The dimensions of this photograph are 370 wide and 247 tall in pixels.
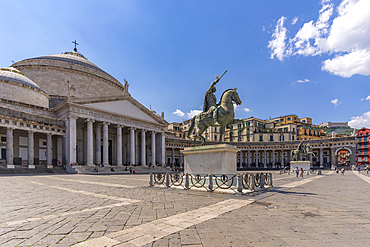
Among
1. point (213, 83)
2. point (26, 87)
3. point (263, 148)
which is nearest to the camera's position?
point (213, 83)

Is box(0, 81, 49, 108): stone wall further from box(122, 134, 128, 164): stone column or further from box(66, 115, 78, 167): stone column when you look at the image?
box(122, 134, 128, 164): stone column

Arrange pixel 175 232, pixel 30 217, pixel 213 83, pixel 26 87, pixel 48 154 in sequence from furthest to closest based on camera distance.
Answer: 1. pixel 26 87
2. pixel 48 154
3. pixel 213 83
4. pixel 30 217
5. pixel 175 232

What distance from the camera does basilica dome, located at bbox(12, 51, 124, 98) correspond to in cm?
4572

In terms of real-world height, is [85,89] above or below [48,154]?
above

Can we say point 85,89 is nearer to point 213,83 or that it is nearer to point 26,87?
point 26,87

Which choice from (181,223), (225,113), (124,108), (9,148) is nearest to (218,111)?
(225,113)

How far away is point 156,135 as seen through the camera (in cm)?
4878

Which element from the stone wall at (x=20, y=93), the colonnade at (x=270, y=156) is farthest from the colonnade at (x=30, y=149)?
the colonnade at (x=270, y=156)

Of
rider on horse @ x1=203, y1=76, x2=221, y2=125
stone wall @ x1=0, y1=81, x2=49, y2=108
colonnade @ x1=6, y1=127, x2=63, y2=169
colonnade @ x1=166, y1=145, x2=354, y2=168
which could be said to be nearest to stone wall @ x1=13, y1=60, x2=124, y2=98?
stone wall @ x1=0, y1=81, x2=49, y2=108

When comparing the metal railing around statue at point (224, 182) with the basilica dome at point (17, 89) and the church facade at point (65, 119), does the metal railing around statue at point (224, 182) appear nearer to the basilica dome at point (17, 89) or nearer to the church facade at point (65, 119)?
the church facade at point (65, 119)

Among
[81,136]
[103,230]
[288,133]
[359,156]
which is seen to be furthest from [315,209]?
[359,156]

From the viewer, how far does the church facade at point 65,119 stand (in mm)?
29750

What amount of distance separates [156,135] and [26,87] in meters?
25.9

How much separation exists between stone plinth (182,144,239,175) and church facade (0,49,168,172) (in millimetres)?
24062
